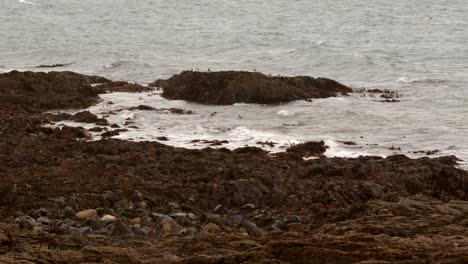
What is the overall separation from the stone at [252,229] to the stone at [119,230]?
2.47 metres

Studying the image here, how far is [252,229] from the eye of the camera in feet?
43.9

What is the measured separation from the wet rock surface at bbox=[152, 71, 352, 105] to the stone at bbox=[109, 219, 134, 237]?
20872 millimetres

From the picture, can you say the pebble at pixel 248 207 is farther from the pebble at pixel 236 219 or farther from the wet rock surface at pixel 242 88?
the wet rock surface at pixel 242 88

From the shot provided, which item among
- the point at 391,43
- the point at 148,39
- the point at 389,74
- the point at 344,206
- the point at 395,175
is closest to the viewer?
the point at 344,206

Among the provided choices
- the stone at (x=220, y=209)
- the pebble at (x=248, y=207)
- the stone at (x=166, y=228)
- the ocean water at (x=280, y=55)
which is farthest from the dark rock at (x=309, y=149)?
the stone at (x=166, y=228)

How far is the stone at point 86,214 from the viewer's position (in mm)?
13609

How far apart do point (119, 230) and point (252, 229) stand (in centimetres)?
278

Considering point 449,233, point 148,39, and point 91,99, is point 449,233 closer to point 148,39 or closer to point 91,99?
point 91,99

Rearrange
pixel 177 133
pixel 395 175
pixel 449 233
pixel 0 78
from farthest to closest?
pixel 0 78 → pixel 177 133 → pixel 395 175 → pixel 449 233

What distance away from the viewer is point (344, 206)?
51.6 feet

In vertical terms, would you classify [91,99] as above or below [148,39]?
below

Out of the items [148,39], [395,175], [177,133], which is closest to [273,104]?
[177,133]

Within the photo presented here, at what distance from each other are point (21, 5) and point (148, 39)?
1065 inches

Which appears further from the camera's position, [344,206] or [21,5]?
[21,5]
